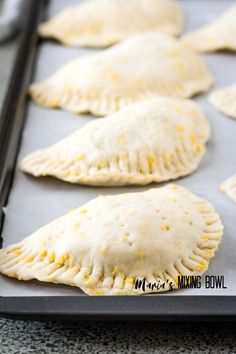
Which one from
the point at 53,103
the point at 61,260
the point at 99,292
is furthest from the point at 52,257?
the point at 53,103

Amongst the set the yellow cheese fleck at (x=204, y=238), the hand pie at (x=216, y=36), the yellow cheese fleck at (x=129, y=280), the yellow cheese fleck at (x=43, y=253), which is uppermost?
the yellow cheese fleck at (x=43, y=253)

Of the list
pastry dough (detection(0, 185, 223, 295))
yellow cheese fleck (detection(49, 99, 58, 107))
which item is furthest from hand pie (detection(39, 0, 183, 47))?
pastry dough (detection(0, 185, 223, 295))

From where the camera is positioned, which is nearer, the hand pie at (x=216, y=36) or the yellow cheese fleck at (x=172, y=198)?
the yellow cheese fleck at (x=172, y=198)

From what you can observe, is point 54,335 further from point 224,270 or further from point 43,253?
point 224,270

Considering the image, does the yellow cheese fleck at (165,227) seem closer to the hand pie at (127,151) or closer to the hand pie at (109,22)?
the hand pie at (127,151)

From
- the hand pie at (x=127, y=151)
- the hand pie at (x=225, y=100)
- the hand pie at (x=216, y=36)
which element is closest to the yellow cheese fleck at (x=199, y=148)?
the hand pie at (x=127, y=151)

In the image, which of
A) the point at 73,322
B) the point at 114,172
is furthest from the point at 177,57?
the point at 73,322

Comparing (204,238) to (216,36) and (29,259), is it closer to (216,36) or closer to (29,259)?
(29,259)
